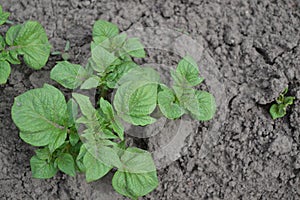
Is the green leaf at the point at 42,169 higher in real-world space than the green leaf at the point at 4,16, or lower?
lower

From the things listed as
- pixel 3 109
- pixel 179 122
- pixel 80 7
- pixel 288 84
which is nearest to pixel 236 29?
pixel 288 84

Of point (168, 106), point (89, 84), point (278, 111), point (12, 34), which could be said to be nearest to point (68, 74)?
point (89, 84)

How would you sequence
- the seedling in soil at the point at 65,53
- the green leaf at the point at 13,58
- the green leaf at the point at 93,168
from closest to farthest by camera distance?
the green leaf at the point at 93,168
the green leaf at the point at 13,58
the seedling in soil at the point at 65,53

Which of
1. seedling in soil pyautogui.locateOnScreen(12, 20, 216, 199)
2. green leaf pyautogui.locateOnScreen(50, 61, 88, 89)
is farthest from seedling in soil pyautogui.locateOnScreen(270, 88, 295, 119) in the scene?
green leaf pyautogui.locateOnScreen(50, 61, 88, 89)

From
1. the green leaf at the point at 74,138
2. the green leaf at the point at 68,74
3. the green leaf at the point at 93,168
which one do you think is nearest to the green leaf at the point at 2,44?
the green leaf at the point at 68,74

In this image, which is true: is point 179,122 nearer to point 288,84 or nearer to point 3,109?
point 288,84

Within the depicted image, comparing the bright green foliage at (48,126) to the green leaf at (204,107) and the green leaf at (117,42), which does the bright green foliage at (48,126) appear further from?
the green leaf at (204,107)

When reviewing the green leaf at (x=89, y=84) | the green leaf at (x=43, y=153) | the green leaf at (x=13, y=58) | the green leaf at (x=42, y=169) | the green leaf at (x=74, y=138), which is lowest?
the green leaf at (x=42, y=169)
